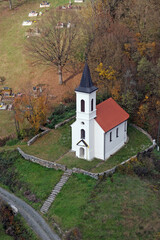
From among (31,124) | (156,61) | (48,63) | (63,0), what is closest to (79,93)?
(31,124)

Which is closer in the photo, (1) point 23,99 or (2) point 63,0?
(1) point 23,99

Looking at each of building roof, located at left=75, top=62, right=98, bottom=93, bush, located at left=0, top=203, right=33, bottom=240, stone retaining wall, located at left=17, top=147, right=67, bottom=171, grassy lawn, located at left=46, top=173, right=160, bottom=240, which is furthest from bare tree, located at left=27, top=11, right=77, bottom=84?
bush, located at left=0, top=203, right=33, bottom=240

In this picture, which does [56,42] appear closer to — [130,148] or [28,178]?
[130,148]

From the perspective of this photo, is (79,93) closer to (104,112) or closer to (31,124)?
(104,112)

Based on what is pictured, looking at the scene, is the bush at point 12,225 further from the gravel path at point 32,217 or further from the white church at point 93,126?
the white church at point 93,126

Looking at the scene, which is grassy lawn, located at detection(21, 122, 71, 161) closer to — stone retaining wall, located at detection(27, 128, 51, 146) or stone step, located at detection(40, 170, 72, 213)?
stone retaining wall, located at detection(27, 128, 51, 146)
